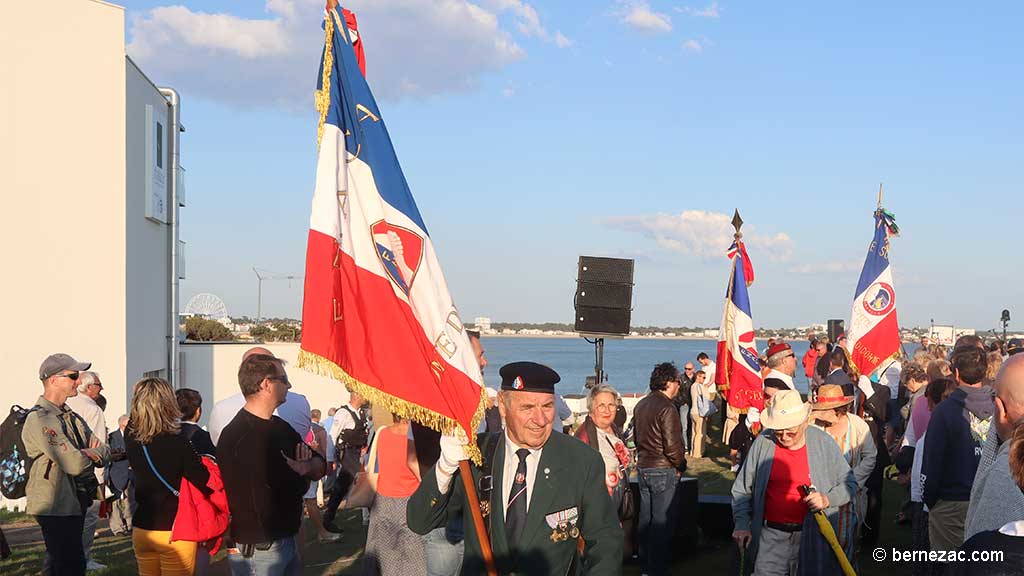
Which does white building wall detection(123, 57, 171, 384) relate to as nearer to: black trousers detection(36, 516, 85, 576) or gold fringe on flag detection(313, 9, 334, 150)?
black trousers detection(36, 516, 85, 576)

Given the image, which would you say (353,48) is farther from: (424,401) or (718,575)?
(718,575)

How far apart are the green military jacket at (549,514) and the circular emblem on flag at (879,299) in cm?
894

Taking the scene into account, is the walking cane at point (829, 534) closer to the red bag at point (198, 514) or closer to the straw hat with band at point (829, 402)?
the straw hat with band at point (829, 402)

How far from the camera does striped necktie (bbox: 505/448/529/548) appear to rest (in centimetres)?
378

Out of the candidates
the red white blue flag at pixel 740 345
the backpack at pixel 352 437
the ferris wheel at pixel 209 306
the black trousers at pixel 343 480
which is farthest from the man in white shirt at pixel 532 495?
the ferris wheel at pixel 209 306

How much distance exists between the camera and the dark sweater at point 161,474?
5.33 meters

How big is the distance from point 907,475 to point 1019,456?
5173mm

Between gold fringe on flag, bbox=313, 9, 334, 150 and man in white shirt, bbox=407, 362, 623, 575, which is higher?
gold fringe on flag, bbox=313, 9, 334, 150

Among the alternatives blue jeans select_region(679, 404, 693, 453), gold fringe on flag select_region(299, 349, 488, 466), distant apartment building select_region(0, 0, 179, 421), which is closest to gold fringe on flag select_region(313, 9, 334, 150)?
gold fringe on flag select_region(299, 349, 488, 466)

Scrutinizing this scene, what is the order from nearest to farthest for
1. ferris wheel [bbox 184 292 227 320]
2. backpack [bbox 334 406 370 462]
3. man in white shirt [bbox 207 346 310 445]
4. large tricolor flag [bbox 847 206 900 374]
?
man in white shirt [bbox 207 346 310 445] → backpack [bbox 334 406 370 462] → large tricolor flag [bbox 847 206 900 374] → ferris wheel [bbox 184 292 227 320]

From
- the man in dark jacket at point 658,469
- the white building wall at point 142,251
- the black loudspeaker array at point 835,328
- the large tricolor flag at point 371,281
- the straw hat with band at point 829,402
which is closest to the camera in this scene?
the large tricolor flag at point 371,281

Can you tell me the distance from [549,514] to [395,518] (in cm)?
193

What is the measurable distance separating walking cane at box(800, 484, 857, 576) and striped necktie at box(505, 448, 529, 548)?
2.47 metres

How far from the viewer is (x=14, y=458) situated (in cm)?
628
